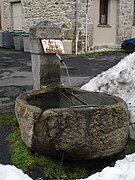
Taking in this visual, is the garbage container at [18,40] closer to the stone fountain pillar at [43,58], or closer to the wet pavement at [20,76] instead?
the wet pavement at [20,76]

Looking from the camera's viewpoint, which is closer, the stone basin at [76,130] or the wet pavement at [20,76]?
the stone basin at [76,130]

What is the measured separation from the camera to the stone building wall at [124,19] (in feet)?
50.4

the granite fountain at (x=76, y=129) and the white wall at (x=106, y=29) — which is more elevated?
the white wall at (x=106, y=29)

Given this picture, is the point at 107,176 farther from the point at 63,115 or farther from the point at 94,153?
the point at 63,115

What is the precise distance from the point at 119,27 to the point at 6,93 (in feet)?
35.6

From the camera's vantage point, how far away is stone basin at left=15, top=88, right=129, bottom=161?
2996 mm

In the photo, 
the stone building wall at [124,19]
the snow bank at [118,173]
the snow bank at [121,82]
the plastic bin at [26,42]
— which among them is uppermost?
the stone building wall at [124,19]

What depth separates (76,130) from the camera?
301cm

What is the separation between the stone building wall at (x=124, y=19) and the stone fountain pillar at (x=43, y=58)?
1200cm

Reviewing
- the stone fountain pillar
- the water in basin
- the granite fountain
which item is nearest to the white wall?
the stone fountain pillar

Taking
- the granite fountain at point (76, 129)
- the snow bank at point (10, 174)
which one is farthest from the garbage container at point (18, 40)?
the snow bank at point (10, 174)

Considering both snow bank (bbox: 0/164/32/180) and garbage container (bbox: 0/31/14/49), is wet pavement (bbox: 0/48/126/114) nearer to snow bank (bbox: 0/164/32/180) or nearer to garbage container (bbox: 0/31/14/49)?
snow bank (bbox: 0/164/32/180)

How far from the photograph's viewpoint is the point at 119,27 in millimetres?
15586

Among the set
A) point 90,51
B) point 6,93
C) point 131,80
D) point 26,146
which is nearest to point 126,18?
point 90,51
